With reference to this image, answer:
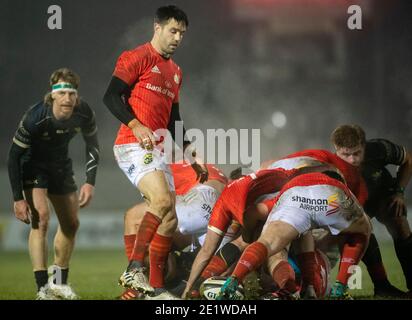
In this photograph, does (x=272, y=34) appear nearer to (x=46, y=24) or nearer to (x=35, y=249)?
(x=46, y=24)

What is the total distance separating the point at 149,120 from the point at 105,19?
1388 mm

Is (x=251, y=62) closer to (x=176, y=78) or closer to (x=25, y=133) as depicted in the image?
(x=176, y=78)

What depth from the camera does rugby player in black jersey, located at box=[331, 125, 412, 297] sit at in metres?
5.38

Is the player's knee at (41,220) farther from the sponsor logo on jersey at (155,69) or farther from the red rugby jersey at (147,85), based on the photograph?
the sponsor logo on jersey at (155,69)

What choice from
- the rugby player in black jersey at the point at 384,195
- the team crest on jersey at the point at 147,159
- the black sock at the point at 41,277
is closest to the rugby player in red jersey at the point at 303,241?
the rugby player in black jersey at the point at 384,195

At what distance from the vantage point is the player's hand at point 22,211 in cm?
501

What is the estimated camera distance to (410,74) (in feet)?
20.4

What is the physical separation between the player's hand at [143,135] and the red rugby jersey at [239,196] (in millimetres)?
597

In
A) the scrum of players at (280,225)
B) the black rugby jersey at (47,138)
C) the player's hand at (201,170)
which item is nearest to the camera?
the scrum of players at (280,225)

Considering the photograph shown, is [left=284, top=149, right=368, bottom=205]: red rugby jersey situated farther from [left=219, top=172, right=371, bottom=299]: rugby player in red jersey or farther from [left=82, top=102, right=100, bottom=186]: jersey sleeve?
[left=82, top=102, right=100, bottom=186]: jersey sleeve

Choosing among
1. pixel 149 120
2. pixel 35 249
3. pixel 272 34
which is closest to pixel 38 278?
pixel 35 249

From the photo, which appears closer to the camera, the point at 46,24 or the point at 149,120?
the point at 149,120

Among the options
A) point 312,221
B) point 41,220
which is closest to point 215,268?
point 312,221

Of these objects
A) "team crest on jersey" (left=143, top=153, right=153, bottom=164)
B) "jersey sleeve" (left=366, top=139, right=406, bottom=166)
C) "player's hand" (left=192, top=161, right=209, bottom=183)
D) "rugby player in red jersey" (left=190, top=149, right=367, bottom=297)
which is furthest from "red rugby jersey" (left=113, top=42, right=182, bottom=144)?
"jersey sleeve" (left=366, top=139, right=406, bottom=166)
